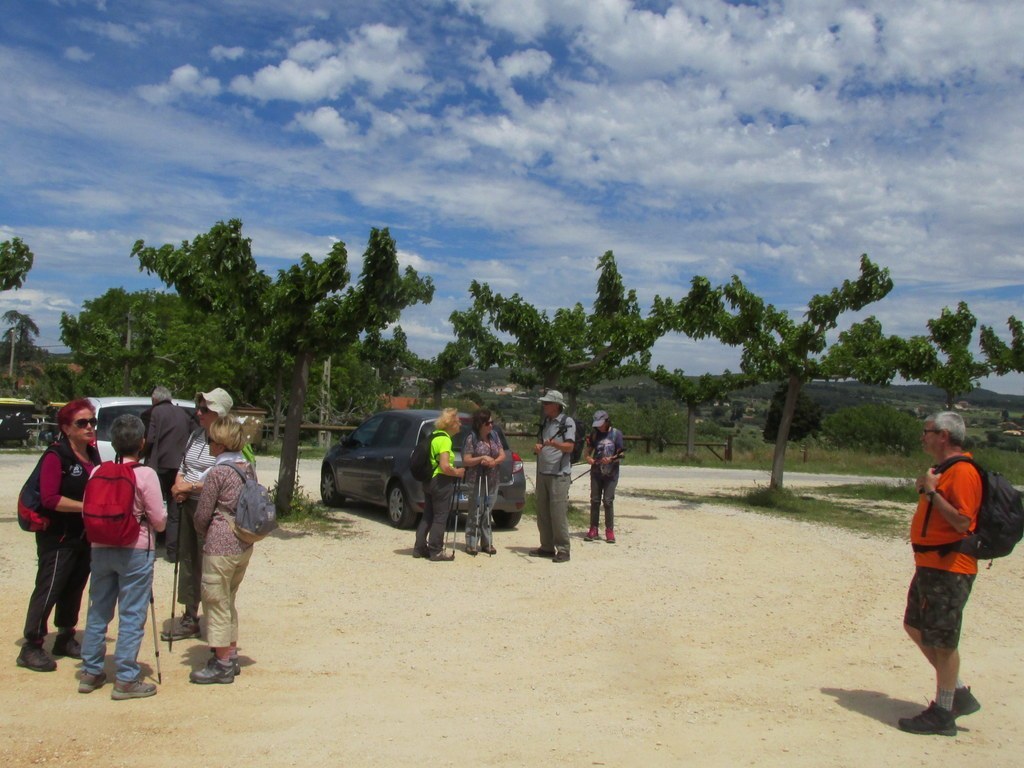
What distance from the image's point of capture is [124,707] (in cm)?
520

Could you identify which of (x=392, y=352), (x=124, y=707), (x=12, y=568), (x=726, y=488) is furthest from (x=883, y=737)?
(x=392, y=352)

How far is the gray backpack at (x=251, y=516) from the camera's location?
18.7 ft

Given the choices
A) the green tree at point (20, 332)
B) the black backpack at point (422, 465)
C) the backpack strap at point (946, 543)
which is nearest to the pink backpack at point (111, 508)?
the backpack strap at point (946, 543)

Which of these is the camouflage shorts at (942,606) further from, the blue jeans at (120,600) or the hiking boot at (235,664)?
the blue jeans at (120,600)

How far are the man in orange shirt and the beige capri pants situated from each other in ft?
12.9

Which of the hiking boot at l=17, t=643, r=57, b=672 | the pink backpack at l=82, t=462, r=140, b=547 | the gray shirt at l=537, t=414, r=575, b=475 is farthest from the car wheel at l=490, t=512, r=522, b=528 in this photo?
the pink backpack at l=82, t=462, r=140, b=547

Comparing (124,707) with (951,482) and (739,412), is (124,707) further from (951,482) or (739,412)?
(739,412)

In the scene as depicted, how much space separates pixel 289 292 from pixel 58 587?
20.4ft

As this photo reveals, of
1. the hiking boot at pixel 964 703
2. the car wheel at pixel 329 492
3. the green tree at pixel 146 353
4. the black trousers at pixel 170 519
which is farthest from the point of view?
the green tree at pixel 146 353

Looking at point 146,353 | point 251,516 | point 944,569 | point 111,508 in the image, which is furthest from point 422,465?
point 146,353

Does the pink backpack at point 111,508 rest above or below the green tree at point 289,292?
below

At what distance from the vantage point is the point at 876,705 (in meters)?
5.85

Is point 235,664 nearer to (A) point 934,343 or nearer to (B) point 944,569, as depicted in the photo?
(B) point 944,569

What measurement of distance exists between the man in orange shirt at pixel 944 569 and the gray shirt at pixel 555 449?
15.9 ft
